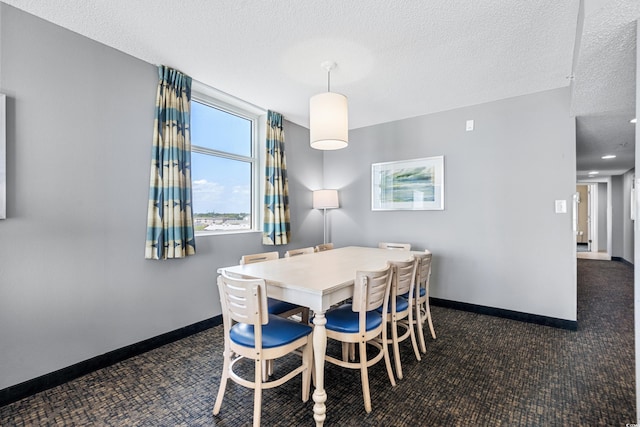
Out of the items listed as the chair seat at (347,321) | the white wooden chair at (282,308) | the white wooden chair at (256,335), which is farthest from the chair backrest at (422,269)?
the white wooden chair at (256,335)

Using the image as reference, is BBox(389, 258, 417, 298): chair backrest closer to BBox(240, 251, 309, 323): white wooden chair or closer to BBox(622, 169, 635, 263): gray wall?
BBox(240, 251, 309, 323): white wooden chair

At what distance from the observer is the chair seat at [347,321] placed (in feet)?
6.33

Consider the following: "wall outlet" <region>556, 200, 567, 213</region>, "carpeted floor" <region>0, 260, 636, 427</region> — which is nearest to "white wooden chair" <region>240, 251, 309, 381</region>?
"carpeted floor" <region>0, 260, 636, 427</region>

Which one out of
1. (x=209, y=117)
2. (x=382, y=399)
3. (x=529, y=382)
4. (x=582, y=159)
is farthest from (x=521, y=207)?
(x=209, y=117)

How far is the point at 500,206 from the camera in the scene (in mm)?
3439

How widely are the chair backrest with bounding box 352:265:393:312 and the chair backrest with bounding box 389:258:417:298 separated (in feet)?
0.69

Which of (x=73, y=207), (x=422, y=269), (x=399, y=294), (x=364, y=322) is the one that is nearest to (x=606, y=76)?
(x=422, y=269)

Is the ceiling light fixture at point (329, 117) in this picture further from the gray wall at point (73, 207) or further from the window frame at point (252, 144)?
the gray wall at point (73, 207)

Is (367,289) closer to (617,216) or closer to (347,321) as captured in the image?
(347,321)

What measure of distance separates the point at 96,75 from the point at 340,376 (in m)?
3.05

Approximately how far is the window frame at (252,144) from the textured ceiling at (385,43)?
25cm

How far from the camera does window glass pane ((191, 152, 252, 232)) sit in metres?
3.23

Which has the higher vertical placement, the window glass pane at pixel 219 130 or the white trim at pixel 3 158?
the window glass pane at pixel 219 130

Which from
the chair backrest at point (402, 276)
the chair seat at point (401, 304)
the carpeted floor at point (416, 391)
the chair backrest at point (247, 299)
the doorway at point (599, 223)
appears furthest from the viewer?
the doorway at point (599, 223)
